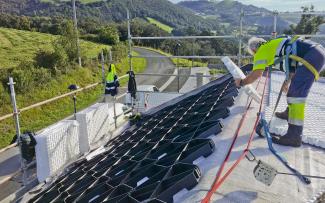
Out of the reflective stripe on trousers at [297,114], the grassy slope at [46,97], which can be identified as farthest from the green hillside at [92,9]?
the reflective stripe on trousers at [297,114]

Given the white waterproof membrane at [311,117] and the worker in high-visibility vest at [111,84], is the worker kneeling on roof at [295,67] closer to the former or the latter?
the white waterproof membrane at [311,117]

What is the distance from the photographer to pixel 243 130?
4031 millimetres

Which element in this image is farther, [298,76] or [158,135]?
[158,135]

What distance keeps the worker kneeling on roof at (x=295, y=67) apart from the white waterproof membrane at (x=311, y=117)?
236 mm

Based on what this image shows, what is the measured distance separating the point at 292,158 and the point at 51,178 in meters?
3.38

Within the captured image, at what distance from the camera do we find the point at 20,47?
90.3ft

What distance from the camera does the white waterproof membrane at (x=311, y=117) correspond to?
3880mm

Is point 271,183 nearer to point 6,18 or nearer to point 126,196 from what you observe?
point 126,196

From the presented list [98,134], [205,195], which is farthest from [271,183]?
[98,134]

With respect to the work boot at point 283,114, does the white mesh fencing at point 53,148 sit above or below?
below

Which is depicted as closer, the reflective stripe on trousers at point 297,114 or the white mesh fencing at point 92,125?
the reflective stripe on trousers at point 297,114

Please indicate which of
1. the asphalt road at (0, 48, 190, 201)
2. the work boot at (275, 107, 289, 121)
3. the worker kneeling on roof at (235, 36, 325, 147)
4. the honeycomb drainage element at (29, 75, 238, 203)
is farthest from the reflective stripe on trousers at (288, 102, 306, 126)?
the asphalt road at (0, 48, 190, 201)

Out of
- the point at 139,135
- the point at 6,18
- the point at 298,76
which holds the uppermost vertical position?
the point at 6,18

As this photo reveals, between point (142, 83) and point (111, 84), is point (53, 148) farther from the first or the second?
point (142, 83)
